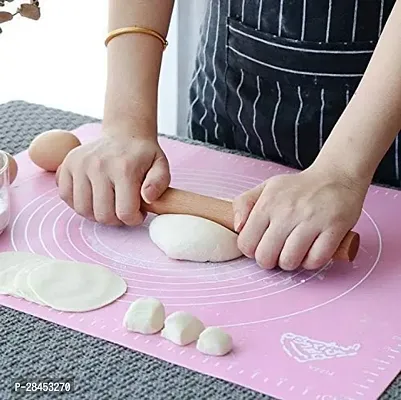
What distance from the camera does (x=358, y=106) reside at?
2.69ft

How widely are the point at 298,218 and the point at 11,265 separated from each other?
260mm

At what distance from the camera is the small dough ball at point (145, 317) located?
681 mm

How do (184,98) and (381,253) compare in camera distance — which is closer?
(381,253)

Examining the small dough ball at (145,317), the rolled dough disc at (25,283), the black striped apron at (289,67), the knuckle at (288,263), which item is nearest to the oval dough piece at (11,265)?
the rolled dough disc at (25,283)

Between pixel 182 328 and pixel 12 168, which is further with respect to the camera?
pixel 12 168

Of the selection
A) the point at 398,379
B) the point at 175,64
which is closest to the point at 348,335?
the point at 398,379

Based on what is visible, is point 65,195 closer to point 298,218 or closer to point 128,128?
point 128,128

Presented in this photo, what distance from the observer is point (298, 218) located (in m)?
0.78

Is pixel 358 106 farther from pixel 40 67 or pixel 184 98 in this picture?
pixel 40 67

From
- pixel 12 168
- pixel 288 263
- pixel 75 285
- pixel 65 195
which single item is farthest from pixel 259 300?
pixel 12 168

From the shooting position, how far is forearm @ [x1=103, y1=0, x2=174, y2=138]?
94 centimetres

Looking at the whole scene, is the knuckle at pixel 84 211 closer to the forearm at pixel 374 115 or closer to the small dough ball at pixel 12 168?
the small dough ball at pixel 12 168

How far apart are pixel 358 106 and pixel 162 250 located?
0.75 ft

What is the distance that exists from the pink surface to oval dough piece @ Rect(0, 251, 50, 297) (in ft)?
0.04
